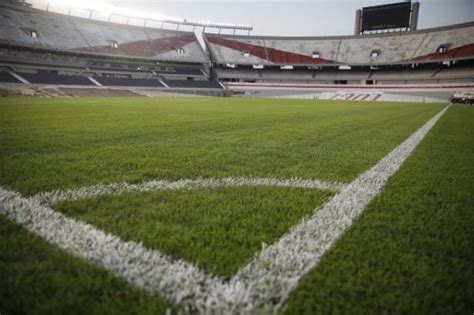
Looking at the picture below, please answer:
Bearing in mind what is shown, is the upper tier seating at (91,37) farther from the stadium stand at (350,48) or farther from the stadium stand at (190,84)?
the stadium stand at (350,48)

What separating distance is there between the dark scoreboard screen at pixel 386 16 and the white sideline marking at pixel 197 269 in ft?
174

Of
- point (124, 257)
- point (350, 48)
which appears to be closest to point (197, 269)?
point (124, 257)

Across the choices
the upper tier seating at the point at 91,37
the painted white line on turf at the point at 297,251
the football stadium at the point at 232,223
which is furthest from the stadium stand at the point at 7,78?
the painted white line on turf at the point at 297,251

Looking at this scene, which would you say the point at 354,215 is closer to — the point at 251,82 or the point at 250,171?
the point at 250,171

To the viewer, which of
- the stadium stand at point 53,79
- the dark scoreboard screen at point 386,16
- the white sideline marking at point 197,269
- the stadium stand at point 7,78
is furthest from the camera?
the dark scoreboard screen at point 386,16

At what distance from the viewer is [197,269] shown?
1.06m

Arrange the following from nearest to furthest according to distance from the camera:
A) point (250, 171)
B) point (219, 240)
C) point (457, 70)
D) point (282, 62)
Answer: point (219, 240) → point (250, 171) → point (457, 70) → point (282, 62)

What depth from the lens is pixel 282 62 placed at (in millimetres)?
48344

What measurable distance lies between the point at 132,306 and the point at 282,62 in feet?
Result: 168

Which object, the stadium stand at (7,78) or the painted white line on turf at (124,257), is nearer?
the painted white line on turf at (124,257)

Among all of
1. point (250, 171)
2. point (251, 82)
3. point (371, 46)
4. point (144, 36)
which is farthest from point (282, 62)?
point (250, 171)

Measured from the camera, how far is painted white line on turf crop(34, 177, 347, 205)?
1776 mm

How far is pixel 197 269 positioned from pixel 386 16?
54.0 meters

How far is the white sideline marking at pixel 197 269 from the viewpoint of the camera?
3.05 feet
